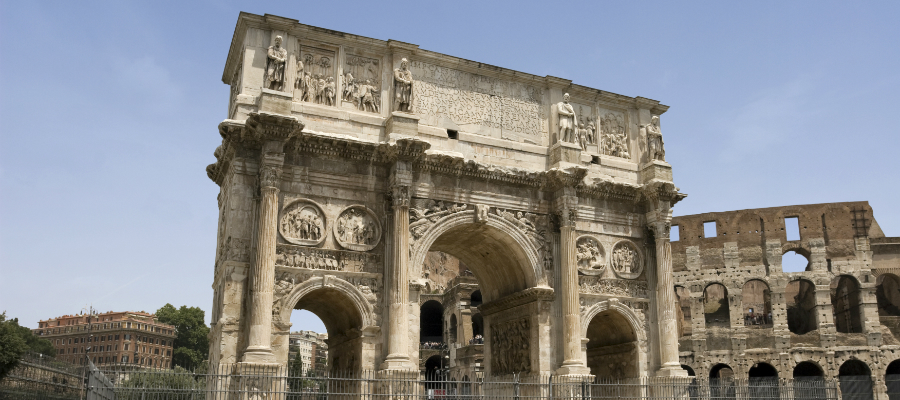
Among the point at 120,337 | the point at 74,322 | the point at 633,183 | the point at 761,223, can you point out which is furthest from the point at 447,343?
the point at 74,322

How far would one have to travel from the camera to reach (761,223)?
3834cm

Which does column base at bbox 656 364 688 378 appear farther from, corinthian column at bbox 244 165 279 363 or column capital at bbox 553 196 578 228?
corinthian column at bbox 244 165 279 363

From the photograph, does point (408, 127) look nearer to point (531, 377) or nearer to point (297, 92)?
point (297, 92)

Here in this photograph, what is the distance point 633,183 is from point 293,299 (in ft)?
29.3

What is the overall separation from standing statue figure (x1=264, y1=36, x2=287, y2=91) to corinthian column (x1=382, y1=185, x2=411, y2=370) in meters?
3.14

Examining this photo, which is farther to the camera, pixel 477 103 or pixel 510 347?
pixel 510 347

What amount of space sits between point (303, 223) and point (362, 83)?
3.49 m

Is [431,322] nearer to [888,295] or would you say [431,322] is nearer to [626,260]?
[888,295]

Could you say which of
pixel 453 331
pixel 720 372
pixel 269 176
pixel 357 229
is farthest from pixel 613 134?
pixel 720 372

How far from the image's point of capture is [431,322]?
46781 millimetres

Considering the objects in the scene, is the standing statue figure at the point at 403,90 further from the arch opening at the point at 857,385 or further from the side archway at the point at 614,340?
the arch opening at the point at 857,385

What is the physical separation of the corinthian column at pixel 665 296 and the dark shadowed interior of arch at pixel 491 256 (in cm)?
330

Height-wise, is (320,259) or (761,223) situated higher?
(761,223)

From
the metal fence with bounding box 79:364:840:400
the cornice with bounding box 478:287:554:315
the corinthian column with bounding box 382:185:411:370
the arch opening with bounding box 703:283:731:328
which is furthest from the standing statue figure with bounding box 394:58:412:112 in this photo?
the arch opening with bounding box 703:283:731:328
